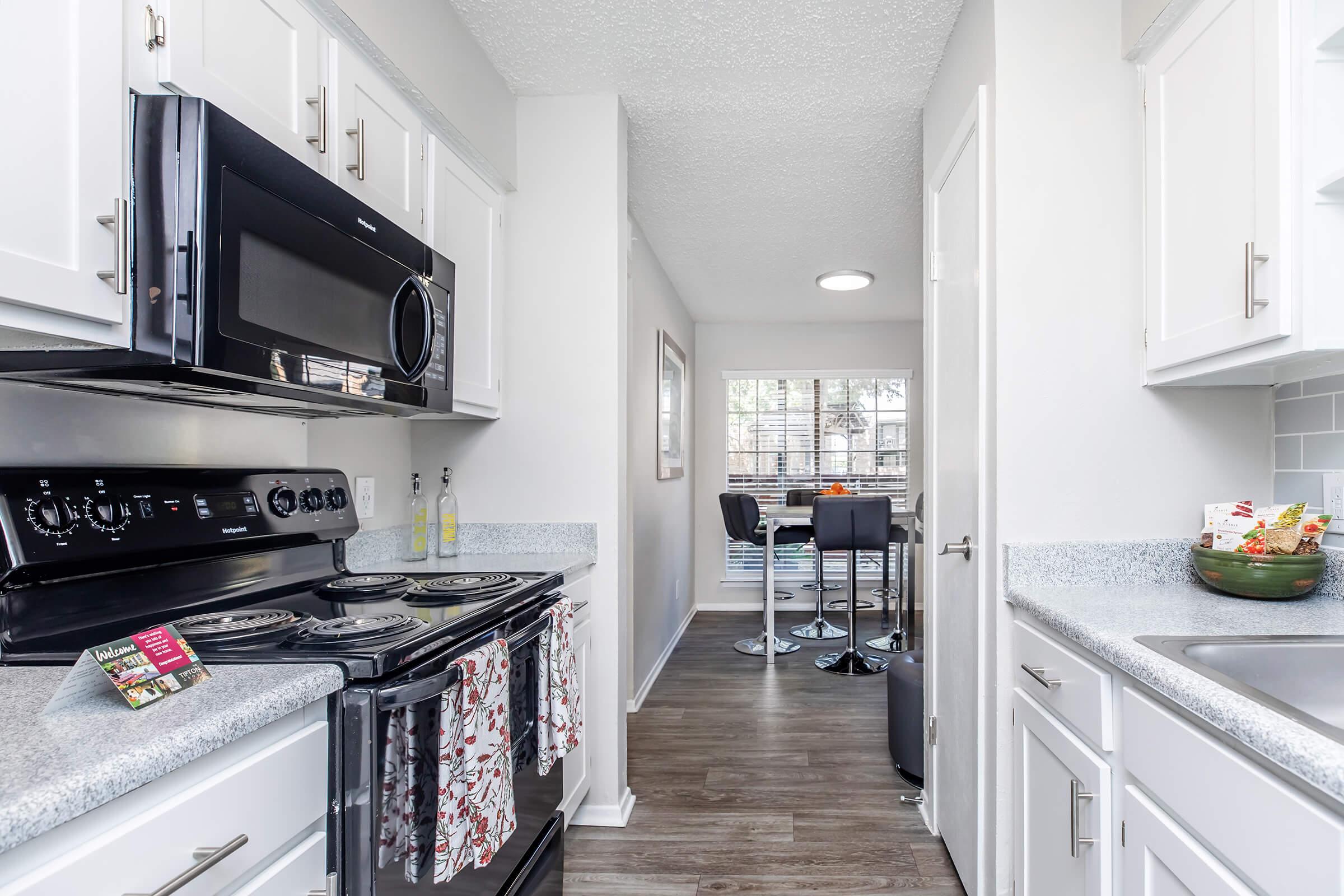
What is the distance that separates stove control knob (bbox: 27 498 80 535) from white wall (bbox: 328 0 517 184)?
41.1 inches

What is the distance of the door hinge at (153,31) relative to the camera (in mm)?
1115

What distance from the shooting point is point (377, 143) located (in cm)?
178

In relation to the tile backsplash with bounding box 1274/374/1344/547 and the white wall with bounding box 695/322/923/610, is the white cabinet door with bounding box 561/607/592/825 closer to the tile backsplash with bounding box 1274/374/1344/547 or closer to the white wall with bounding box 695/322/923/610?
the tile backsplash with bounding box 1274/374/1344/547

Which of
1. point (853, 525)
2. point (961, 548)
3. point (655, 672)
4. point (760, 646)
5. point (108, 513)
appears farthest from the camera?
point (760, 646)

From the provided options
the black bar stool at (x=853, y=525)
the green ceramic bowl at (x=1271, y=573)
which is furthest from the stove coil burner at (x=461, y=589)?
the black bar stool at (x=853, y=525)

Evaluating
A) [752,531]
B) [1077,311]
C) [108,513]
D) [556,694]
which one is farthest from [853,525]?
[108,513]

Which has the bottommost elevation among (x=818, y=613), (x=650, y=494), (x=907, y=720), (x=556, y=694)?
(x=818, y=613)

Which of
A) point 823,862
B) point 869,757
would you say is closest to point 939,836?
point 823,862

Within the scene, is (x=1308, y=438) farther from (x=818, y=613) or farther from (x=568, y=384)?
(x=818, y=613)

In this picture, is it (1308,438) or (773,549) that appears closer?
(1308,438)

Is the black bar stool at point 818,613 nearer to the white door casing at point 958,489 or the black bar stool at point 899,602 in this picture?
the black bar stool at point 899,602

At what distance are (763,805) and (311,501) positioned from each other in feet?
5.72

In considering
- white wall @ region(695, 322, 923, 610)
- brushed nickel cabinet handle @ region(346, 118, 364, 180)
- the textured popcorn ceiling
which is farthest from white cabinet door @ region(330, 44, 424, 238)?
white wall @ region(695, 322, 923, 610)

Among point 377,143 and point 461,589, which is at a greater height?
point 377,143
